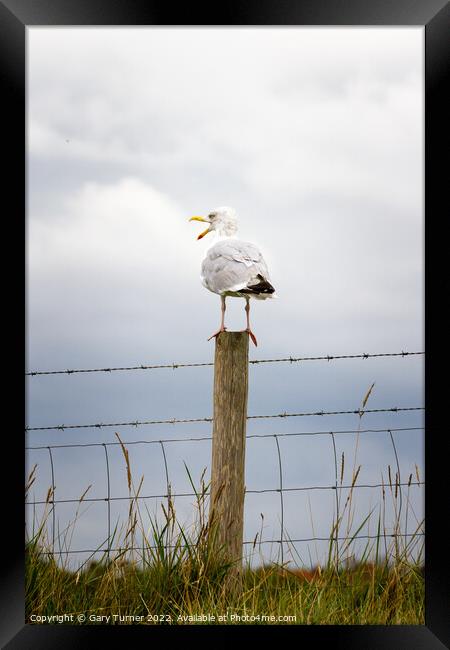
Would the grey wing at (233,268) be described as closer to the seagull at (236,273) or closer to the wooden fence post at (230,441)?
the seagull at (236,273)

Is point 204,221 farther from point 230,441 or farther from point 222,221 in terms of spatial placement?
point 230,441

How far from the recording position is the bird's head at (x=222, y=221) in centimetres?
540

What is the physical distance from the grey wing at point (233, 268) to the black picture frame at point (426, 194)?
1.08 meters

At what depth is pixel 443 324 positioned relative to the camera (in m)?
4.27

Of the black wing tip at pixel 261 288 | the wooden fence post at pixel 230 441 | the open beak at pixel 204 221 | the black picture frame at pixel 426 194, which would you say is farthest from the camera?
the open beak at pixel 204 221

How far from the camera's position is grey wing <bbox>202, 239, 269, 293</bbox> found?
196 inches

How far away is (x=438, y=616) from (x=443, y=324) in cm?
147

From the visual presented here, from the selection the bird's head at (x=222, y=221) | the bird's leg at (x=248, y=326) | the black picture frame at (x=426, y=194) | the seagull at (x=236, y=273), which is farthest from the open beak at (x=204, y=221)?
the black picture frame at (x=426, y=194)

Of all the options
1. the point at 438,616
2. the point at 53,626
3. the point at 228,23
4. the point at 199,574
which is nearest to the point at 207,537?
the point at 199,574

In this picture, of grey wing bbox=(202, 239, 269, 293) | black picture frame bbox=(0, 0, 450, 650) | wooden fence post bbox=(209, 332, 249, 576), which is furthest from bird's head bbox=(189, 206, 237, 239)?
black picture frame bbox=(0, 0, 450, 650)

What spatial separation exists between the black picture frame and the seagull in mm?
1049

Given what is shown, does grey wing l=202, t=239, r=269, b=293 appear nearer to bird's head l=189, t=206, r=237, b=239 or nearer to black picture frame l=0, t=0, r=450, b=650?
bird's head l=189, t=206, r=237, b=239

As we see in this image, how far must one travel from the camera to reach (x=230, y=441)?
4.70 m

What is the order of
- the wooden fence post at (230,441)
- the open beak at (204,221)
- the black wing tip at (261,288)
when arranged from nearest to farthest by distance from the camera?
the wooden fence post at (230,441), the black wing tip at (261,288), the open beak at (204,221)
